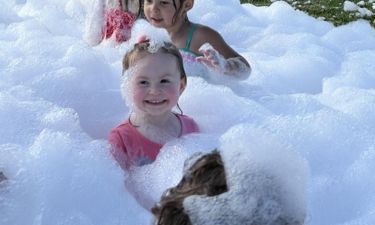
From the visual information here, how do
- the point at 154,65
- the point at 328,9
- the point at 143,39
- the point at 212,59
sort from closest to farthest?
the point at 154,65 → the point at 143,39 → the point at 212,59 → the point at 328,9

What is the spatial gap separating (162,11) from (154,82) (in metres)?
0.83

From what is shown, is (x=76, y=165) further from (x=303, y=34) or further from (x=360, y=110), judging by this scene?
(x=303, y=34)

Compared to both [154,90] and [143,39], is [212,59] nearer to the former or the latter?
[143,39]

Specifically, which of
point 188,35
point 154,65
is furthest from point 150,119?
point 188,35

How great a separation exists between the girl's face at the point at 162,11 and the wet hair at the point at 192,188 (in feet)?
5.70

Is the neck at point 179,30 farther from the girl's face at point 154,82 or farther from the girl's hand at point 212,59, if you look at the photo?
the girl's face at point 154,82

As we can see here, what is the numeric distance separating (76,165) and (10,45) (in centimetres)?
115

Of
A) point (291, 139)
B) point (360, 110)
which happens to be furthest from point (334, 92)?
point (291, 139)

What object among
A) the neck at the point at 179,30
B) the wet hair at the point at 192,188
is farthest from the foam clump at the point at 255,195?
the neck at the point at 179,30

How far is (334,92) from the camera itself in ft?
10.3

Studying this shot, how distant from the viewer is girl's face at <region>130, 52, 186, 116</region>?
8.05 feet

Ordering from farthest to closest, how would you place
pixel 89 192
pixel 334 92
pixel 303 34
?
pixel 303 34, pixel 334 92, pixel 89 192

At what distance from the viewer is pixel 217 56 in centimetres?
299

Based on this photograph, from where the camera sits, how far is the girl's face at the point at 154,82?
246cm
